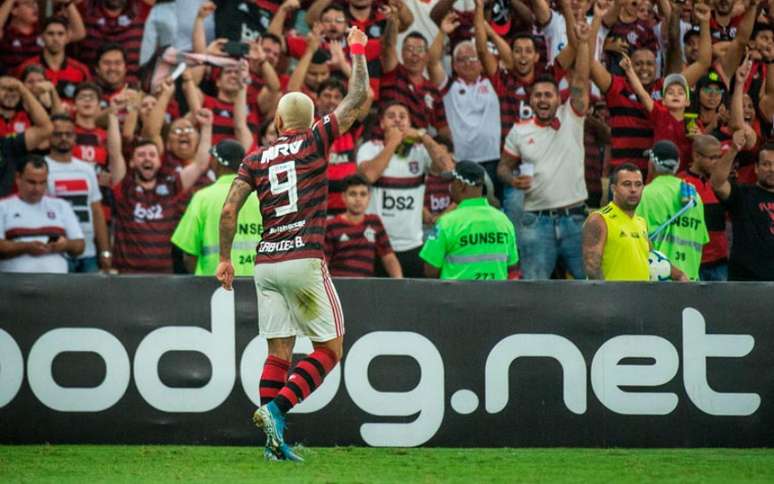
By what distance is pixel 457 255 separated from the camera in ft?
34.7

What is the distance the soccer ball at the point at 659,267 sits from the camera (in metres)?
10.0

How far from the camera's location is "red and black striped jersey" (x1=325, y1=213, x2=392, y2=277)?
11.2 m

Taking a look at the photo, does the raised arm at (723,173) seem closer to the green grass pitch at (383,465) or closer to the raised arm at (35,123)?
the green grass pitch at (383,465)

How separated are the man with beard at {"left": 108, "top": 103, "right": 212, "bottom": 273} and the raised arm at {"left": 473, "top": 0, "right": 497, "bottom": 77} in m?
3.08

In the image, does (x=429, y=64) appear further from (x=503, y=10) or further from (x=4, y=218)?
(x=4, y=218)

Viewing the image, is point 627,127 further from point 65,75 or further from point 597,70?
point 65,75

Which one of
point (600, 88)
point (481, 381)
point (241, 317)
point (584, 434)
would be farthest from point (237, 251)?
point (600, 88)

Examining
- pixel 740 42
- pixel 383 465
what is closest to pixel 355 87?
pixel 383 465

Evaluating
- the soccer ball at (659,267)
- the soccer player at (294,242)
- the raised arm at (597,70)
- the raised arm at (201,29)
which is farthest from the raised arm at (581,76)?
the soccer player at (294,242)

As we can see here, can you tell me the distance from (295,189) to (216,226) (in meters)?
2.69

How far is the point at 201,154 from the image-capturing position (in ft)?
40.7

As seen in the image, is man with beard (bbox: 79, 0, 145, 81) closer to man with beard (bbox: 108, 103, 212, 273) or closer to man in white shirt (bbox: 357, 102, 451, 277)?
man with beard (bbox: 108, 103, 212, 273)

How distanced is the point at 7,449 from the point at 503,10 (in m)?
7.44

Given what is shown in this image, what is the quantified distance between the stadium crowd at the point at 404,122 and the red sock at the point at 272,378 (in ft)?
9.03
